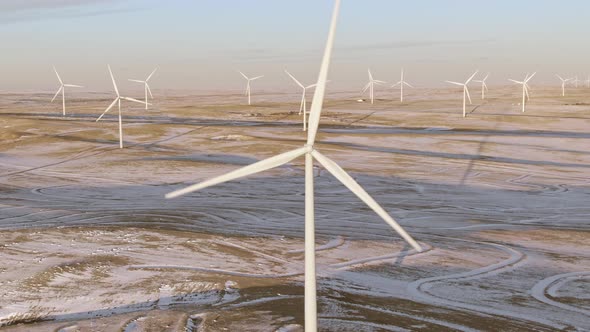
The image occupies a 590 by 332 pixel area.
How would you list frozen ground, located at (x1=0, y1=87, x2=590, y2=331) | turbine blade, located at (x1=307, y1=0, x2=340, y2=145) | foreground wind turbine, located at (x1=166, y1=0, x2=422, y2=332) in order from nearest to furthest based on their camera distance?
foreground wind turbine, located at (x1=166, y1=0, x2=422, y2=332)
turbine blade, located at (x1=307, y1=0, x2=340, y2=145)
frozen ground, located at (x1=0, y1=87, x2=590, y2=331)

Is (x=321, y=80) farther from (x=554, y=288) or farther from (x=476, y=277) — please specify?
(x=554, y=288)

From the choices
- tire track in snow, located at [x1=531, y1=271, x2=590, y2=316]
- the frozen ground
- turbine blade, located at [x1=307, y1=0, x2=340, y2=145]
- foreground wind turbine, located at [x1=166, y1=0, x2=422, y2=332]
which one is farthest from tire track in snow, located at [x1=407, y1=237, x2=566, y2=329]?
turbine blade, located at [x1=307, y1=0, x2=340, y2=145]

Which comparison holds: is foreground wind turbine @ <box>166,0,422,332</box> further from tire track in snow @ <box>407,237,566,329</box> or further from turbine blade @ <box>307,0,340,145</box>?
tire track in snow @ <box>407,237,566,329</box>

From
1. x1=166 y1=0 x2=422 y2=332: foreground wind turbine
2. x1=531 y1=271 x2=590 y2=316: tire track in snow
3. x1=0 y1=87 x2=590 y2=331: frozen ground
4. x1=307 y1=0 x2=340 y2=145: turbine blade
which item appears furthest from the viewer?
x1=531 y1=271 x2=590 y2=316: tire track in snow

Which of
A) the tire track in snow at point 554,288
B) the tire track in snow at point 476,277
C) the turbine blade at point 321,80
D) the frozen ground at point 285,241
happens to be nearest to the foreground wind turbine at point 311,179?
the turbine blade at point 321,80

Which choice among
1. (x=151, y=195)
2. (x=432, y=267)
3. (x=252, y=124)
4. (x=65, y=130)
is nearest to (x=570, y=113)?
(x=252, y=124)

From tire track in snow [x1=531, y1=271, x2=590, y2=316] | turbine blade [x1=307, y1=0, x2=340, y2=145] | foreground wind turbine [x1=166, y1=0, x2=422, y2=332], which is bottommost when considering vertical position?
tire track in snow [x1=531, y1=271, x2=590, y2=316]

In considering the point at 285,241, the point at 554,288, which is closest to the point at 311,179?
the point at 554,288

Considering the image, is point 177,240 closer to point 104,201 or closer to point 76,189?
point 104,201
